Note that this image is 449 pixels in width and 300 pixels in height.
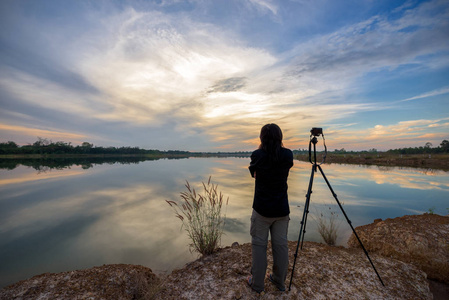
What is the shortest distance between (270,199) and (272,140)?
0.85m

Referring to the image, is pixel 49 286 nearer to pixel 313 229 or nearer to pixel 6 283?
pixel 6 283

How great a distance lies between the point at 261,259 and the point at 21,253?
23.2 feet

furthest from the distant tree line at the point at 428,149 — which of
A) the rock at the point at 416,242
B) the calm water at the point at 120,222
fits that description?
the rock at the point at 416,242

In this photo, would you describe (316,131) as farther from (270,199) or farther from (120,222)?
(120,222)

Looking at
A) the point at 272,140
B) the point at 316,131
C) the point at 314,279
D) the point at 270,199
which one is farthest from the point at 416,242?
the point at 272,140

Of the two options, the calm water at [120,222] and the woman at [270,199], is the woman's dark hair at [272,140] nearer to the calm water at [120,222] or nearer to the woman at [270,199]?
the woman at [270,199]

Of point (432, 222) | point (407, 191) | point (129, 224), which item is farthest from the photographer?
point (407, 191)

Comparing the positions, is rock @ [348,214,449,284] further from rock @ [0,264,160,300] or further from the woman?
rock @ [0,264,160,300]

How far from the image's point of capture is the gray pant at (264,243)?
2615 millimetres

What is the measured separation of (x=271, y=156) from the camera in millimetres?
2457

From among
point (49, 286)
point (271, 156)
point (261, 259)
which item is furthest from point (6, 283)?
point (271, 156)

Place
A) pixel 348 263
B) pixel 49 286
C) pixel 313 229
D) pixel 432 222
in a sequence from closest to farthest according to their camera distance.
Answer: pixel 49 286 < pixel 348 263 < pixel 432 222 < pixel 313 229

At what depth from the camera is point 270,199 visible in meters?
2.54

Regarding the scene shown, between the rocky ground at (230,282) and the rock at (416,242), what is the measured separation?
0.98 feet
